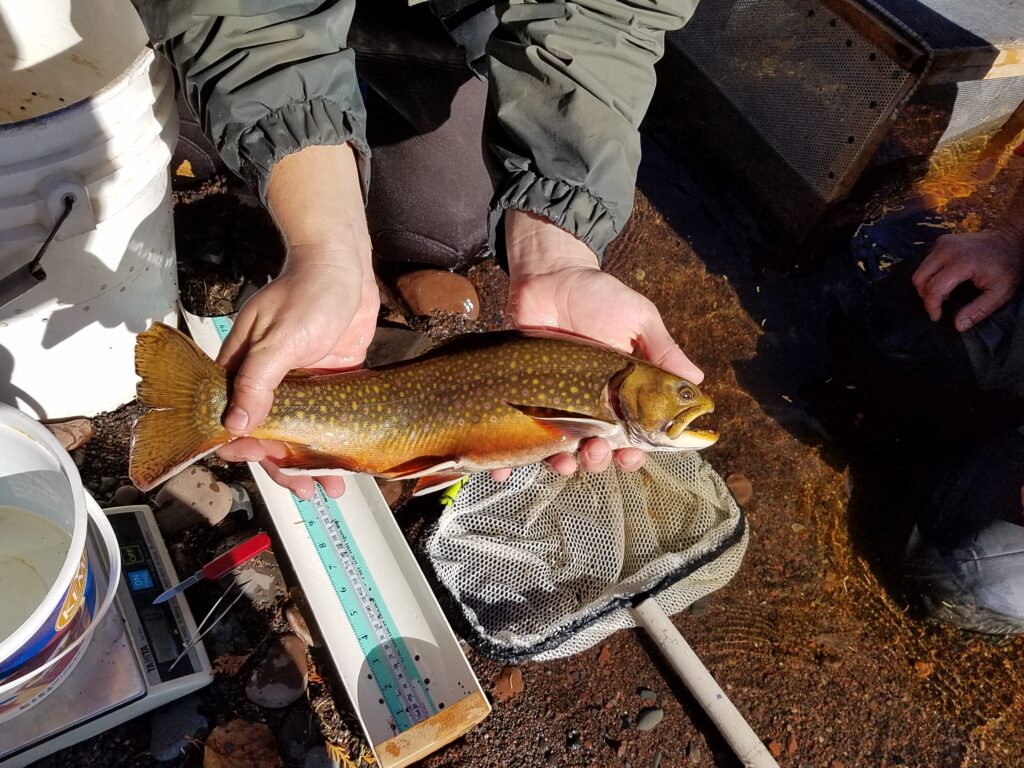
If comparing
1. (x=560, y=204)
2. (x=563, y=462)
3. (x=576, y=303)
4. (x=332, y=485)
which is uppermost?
(x=560, y=204)

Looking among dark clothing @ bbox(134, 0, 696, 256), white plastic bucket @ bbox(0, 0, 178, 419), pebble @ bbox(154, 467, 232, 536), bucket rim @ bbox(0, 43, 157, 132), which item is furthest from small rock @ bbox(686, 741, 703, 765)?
bucket rim @ bbox(0, 43, 157, 132)

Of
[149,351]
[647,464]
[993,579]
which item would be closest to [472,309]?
[647,464]

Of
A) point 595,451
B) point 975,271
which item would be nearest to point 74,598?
point 595,451

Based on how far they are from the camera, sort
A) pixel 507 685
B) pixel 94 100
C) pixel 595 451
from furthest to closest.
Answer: pixel 507 685 < pixel 595 451 < pixel 94 100

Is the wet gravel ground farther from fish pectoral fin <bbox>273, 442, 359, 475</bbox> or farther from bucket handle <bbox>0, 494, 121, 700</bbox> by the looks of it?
fish pectoral fin <bbox>273, 442, 359, 475</bbox>

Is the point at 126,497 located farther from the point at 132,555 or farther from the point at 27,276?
the point at 27,276

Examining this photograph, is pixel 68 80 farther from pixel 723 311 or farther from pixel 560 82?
pixel 723 311

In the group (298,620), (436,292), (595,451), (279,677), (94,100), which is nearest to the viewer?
(94,100)
